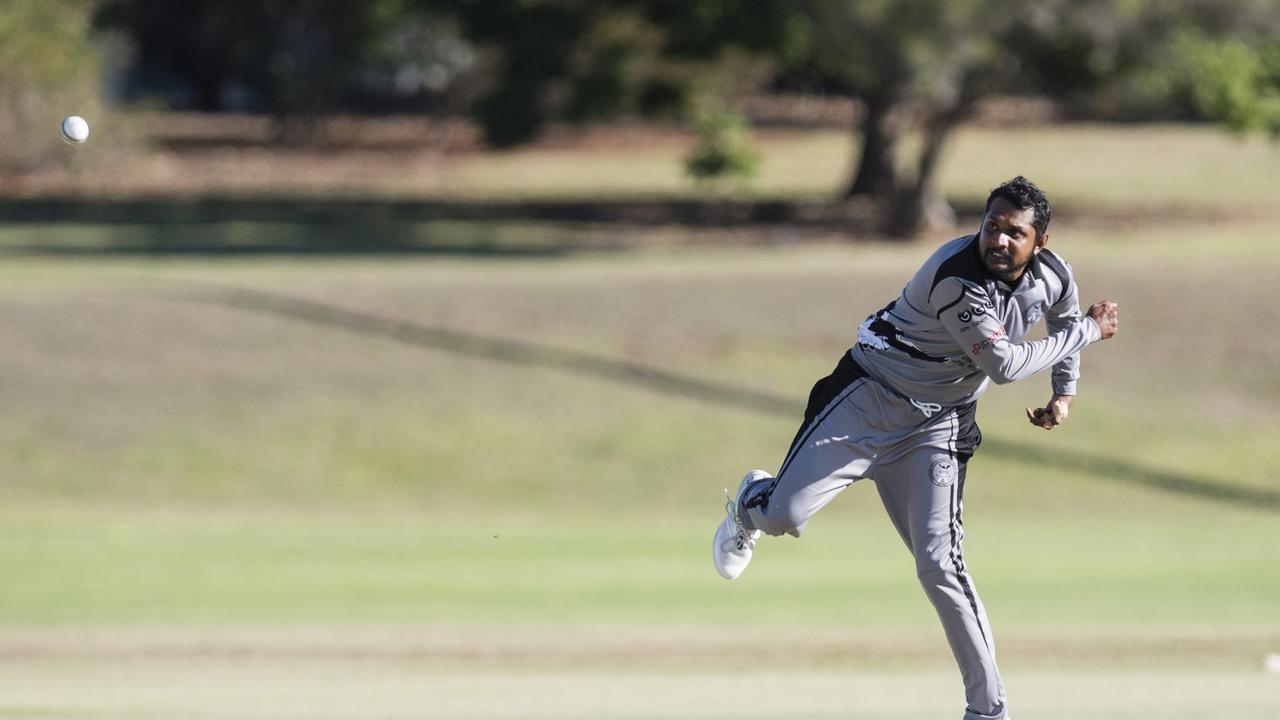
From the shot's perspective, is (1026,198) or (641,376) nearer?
(1026,198)

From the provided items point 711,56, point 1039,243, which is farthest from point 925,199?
point 1039,243

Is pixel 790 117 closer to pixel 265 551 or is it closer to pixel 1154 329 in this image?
pixel 1154 329

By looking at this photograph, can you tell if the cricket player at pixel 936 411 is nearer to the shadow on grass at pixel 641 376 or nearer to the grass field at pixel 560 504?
the grass field at pixel 560 504

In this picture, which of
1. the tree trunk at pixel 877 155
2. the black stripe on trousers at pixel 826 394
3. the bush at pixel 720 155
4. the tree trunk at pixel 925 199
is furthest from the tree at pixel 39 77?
the black stripe on trousers at pixel 826 394

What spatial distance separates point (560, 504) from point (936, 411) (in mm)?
12141

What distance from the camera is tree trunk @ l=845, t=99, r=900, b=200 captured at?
42.7 metres

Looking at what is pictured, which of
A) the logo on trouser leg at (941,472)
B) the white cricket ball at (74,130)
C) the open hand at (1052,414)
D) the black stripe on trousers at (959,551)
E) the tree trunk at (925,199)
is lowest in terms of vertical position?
the black stripe on trousers at (959,551)

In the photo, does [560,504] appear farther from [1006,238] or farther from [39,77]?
[39,77]

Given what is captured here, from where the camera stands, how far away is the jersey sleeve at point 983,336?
6949 millimetres

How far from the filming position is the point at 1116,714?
8953mm

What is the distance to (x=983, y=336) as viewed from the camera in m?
6.95

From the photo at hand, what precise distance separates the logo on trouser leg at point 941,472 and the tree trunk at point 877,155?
34478mm

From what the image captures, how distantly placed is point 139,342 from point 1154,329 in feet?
40.2

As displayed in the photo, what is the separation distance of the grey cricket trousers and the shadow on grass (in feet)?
42.2
